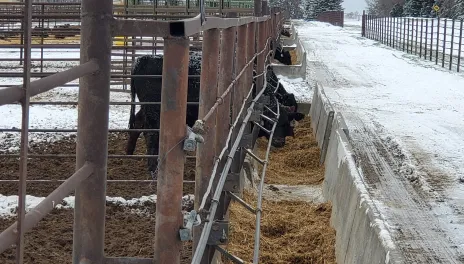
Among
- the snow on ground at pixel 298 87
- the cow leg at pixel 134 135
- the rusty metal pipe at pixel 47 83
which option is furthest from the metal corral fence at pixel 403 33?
the rusty metal pipe at pixel 47 83

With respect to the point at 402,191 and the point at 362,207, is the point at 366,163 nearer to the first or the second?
the point at 402,191

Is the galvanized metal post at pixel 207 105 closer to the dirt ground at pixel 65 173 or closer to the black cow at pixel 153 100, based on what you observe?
the dirt ground at pixel 65 173

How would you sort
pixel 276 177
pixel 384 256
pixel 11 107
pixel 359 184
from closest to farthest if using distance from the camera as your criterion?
pixel 384 256, pixel 359 184, pixel 276 177, pixel 11 107

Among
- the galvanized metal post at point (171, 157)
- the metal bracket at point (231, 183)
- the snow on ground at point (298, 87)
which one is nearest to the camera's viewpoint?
the galvanized metal post at point (171, 157)

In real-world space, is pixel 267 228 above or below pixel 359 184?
below

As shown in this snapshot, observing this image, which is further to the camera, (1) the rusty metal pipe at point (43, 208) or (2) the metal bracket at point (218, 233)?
(2) the metal bracket at point (218, 233)

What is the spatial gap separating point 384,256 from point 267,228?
2.33 meters

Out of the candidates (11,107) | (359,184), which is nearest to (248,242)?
(359,184)

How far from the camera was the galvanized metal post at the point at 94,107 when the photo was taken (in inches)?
A: 80.8

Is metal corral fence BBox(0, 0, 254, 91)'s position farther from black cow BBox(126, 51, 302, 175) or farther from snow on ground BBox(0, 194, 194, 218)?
snow on ground BBox(0, 194, 194, 218)

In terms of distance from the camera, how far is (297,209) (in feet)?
23.3

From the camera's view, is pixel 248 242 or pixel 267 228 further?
pixel 267 228

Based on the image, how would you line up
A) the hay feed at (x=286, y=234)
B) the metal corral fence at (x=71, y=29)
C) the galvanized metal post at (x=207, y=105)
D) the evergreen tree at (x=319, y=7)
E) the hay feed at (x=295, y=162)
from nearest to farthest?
1. the galvanized metal post at (x=207, y=105)
2. the hay feed at (x=286, y=234)
3. the metal corral fence at (x=71, y=29)
4. the hay feed at (x=295, y=162)
5. the evergreen tree at (x=319, y=7)

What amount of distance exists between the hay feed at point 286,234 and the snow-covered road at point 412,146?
0.60 m
